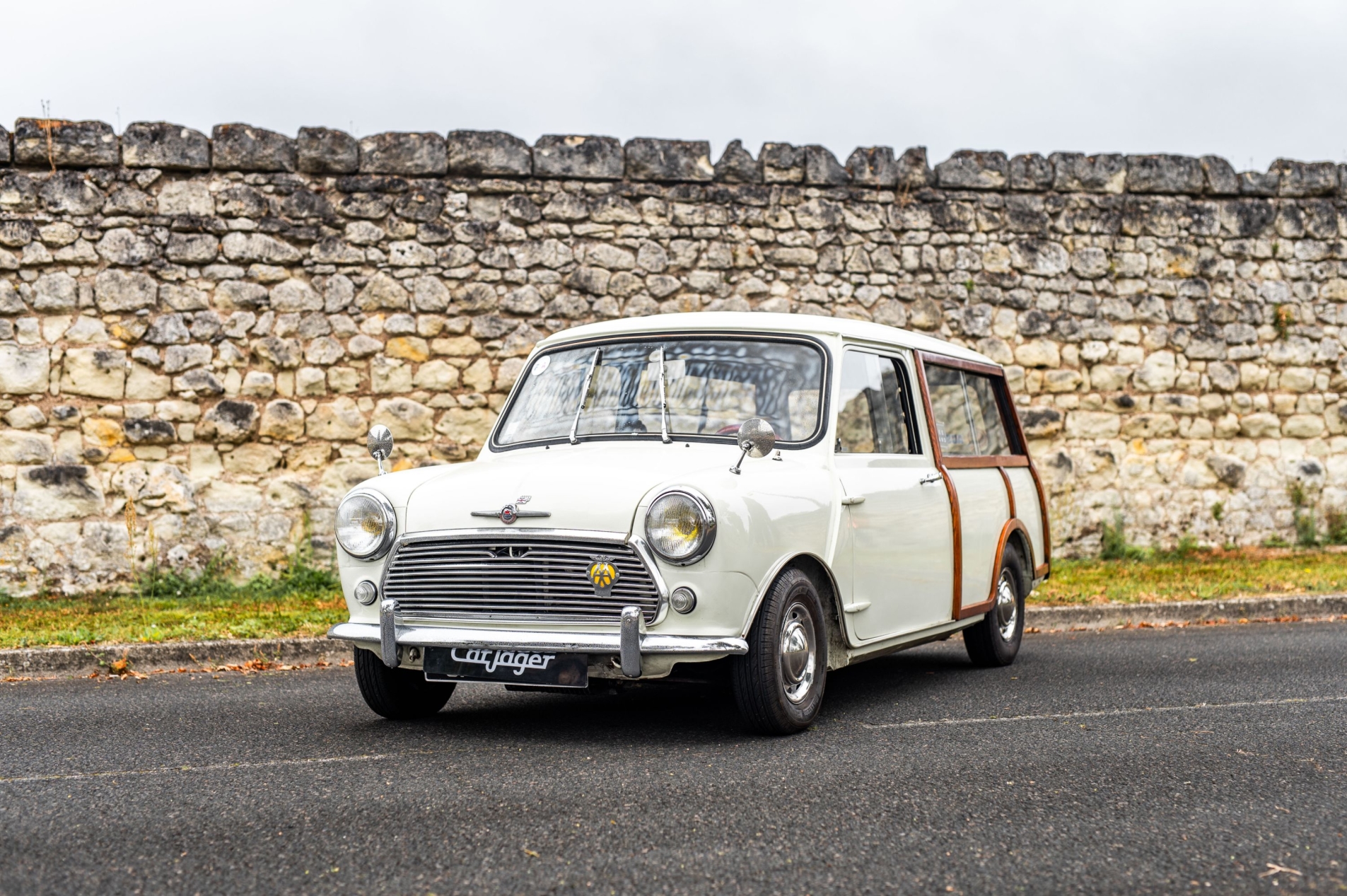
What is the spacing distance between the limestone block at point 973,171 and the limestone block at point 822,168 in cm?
99

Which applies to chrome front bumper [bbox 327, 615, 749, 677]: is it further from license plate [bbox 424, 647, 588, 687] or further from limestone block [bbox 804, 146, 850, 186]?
limestone block [bbox 804, 146, 850, 186]

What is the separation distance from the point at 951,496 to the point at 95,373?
24.0ft

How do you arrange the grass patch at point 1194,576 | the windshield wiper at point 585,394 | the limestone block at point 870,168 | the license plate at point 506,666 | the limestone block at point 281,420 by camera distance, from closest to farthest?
the license plate at point 506,666
the windshield wiper at point 585,394
the grass patch at point 1194,576
the limestone block at point 281,420
the limestone block at point 870,168

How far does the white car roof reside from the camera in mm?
6219

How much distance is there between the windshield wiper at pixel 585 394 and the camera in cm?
612

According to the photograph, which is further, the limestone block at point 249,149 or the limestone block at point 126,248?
the limestone block at point 249,149

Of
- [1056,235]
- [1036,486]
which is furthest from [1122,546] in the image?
[1036,486]

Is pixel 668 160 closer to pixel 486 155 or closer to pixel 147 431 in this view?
pixel 486 155

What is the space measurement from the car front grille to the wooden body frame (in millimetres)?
2407

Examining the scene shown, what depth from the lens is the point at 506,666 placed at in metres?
5.03

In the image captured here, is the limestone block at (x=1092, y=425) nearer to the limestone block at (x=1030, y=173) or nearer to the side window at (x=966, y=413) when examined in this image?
the limestone block at (x=1030, y=173)

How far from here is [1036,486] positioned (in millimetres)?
Answer: 8344

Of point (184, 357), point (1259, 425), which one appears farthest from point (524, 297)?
point (1259, 425)

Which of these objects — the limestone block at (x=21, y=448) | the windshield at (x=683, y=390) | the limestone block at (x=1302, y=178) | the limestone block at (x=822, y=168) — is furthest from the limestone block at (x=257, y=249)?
the limestone block at (x=1302, y=178)
